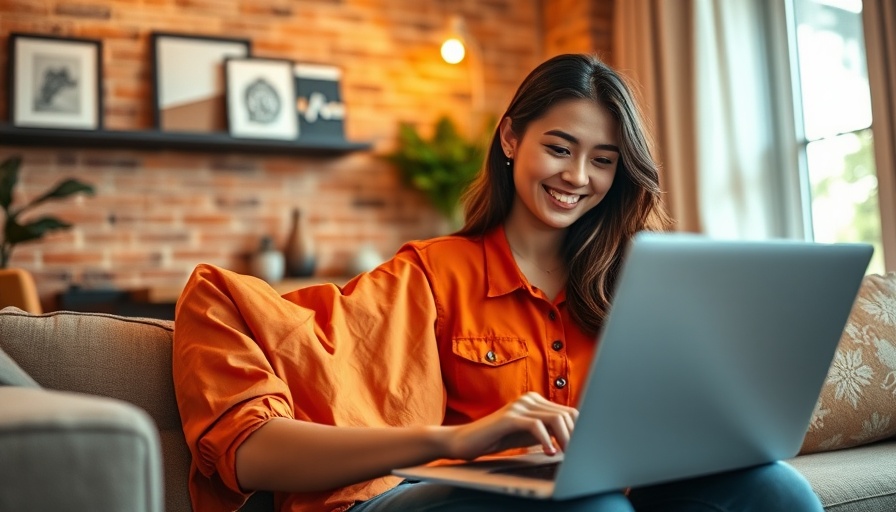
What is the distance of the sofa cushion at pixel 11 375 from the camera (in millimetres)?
1165

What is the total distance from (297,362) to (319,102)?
3.14 meters

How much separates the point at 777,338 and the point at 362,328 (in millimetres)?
618

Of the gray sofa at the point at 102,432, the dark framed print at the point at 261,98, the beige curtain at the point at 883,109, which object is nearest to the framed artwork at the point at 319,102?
the dark framed print at the point at 261,98

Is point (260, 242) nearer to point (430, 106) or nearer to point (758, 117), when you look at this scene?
point (430, 106)

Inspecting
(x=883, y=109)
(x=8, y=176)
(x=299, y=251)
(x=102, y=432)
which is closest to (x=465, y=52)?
(x=299, y=251)

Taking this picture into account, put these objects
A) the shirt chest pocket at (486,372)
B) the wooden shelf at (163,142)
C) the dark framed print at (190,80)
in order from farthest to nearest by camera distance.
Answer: the dark framed print at (190,80), the wooden shelf at (163,142), the shirt chest pocket at (486,372)

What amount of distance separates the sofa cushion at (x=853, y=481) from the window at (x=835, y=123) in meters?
1.87

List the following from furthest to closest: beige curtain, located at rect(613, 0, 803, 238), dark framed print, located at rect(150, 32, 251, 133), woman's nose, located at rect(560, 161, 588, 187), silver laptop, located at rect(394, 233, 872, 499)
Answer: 1. dark framed print, located at rect(150, 32, 251, 133)
2. beige curtain, located at rect(613, 0, 803, 238)
3. woman's nose, located at rect(560, 161, 588, 187)
4. silver laptop, located at rect(394, 233, 872, 499)

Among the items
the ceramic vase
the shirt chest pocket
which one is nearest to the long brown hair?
the shirt chest pocket

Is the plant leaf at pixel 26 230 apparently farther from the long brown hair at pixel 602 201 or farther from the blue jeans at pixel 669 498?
the blue jeans at pixel 669 498

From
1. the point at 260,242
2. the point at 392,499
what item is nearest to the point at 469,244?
the point at 392,499

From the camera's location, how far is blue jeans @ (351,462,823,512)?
1.10 m

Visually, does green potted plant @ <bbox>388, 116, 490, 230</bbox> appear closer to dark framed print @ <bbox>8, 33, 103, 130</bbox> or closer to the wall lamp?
the wall lamp

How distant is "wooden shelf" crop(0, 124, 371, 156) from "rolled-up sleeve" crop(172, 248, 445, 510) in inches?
106
